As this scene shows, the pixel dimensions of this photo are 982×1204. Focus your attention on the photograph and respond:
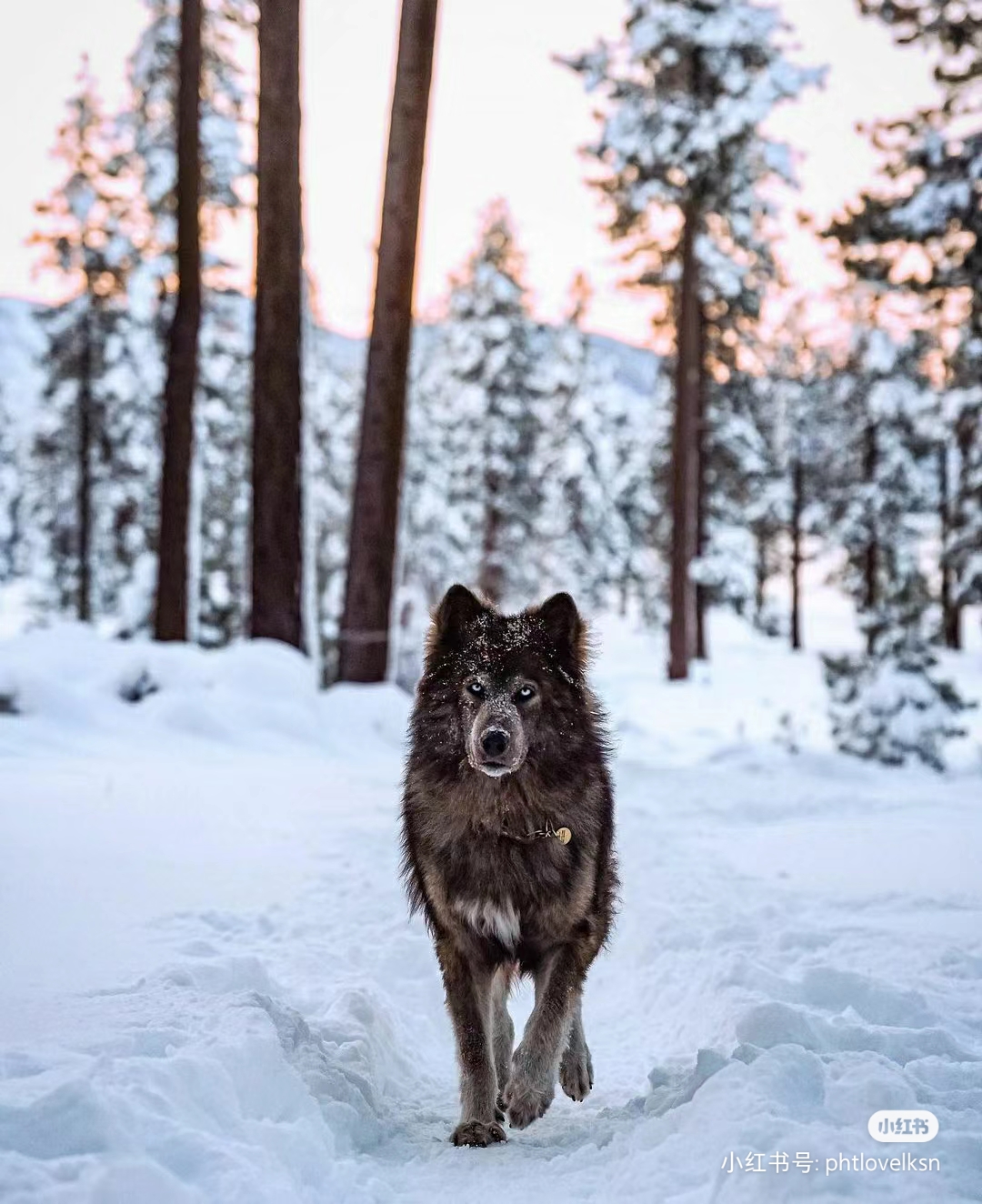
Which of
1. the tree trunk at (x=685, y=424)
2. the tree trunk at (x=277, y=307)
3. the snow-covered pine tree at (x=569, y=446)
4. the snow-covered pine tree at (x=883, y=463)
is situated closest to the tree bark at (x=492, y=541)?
the snow-covered pine tree at (x=569, y=446)

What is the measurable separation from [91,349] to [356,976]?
28442 mm

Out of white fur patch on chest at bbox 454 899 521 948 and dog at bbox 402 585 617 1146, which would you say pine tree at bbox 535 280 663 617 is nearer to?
dog at bbox 402 585 617 1146

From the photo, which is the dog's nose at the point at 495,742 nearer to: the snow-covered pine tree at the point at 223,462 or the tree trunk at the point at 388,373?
the tree trunk at the point at 388,373

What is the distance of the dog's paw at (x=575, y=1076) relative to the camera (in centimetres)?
441

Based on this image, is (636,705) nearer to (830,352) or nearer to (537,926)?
(537,926)

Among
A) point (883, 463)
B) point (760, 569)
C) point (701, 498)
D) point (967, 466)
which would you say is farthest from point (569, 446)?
point (967, 466)

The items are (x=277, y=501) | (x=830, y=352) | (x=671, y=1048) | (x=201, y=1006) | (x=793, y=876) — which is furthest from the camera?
(x=830, y=352)

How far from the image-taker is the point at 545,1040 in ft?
13.1

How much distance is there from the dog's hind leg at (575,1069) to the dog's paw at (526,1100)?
52 centimetres

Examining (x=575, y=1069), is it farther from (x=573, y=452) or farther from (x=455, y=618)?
(x=573, y=452)

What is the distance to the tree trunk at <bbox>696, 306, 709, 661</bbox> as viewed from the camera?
28.5m

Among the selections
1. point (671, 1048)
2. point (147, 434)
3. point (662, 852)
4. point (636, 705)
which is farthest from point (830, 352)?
point (671, 1048)

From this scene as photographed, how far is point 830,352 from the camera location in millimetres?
41125

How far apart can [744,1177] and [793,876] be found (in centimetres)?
518
